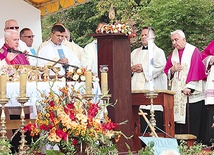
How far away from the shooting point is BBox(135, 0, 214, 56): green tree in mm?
20844

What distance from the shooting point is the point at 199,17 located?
2098cm

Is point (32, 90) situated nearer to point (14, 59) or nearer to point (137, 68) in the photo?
point (14, 59)

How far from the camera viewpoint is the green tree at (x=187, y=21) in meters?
20.8

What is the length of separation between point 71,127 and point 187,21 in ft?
51.0

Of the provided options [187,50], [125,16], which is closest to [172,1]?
[125,16]

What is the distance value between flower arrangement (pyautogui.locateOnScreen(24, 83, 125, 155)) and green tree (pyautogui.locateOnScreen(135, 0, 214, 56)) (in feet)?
49.2

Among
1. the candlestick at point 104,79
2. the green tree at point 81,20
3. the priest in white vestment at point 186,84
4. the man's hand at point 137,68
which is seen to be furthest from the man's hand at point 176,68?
the green tree at point 81,20

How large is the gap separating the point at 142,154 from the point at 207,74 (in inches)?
206

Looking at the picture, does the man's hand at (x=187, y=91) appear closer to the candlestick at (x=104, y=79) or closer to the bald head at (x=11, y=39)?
the bald head at (x=11, y=39)

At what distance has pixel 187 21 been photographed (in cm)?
2092

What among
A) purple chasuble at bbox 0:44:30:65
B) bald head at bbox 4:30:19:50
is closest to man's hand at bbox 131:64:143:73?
purple chasuble at bbox 0:44:30:65

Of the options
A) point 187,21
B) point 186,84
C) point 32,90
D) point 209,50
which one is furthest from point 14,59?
point 187,21

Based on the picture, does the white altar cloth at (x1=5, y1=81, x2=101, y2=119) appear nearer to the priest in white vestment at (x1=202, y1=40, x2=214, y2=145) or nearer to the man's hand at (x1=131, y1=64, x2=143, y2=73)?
the man's hand at (x1=131, y1=64, x2=143, y2=73)

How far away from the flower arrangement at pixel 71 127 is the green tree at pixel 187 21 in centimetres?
1500
